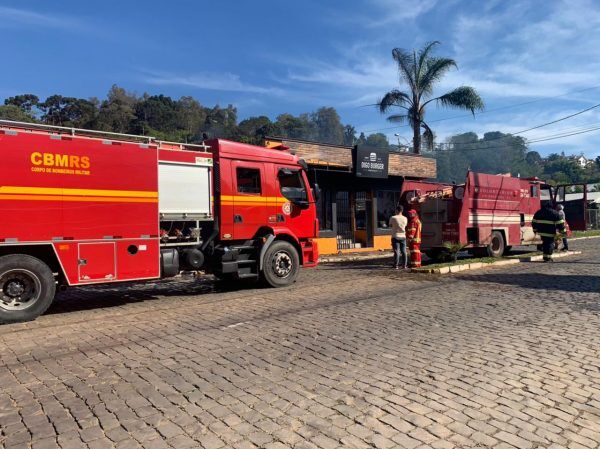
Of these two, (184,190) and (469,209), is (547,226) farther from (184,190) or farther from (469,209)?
(184,190)

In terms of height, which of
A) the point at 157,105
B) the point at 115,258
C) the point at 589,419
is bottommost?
the point at 589,419

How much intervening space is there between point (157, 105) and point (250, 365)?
76.6 meters

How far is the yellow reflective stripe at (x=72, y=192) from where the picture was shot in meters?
6.84

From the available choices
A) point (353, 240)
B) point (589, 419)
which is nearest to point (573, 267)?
point (353, 240)

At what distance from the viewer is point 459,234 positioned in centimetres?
1398

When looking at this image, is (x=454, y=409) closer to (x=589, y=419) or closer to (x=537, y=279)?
(x=589, y=419)

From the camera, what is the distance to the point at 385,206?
21078mm

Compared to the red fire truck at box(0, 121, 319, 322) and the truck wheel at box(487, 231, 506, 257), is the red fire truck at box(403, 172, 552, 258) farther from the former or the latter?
the red fire truck at box(0, 121, 319, 322)

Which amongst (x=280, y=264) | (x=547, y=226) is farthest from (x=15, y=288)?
(x=547, y=226)

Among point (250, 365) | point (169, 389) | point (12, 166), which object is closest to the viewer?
point (169, 389)

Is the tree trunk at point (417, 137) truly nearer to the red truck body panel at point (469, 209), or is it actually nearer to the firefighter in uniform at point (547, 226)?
the red truck body panel at point (469, 209)

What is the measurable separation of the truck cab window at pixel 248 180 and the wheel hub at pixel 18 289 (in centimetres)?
415

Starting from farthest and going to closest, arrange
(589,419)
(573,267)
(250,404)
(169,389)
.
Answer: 1. (573,267)
2. (169,389)
3. (250,404)
4. (589,419)

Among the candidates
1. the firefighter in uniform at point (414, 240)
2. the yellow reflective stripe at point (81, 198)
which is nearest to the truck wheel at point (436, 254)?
the firefighter in uniform at point (414, 240)
